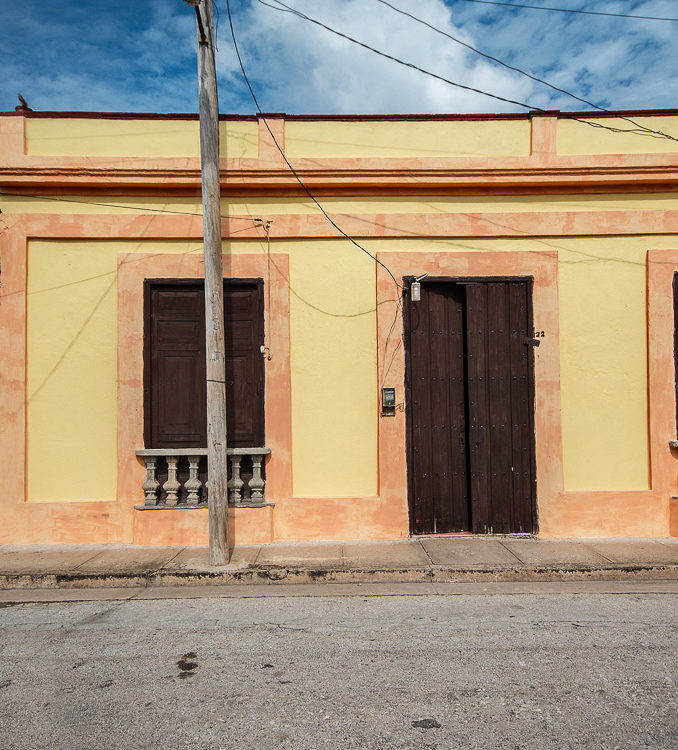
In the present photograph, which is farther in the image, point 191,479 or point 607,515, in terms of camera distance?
point 607,515

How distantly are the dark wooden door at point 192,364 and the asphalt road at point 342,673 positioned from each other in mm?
2265

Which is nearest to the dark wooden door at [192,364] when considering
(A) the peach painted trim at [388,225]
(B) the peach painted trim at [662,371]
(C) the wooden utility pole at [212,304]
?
(A) the peach painted trim at [388,225]

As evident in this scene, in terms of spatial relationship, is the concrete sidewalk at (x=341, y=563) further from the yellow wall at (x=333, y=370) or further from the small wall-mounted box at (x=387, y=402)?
the small wall-mounted box at (x=387, y=402)

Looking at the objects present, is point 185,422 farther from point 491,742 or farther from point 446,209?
point 491,742

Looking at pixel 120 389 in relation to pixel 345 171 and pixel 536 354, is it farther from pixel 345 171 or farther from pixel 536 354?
pixel 536 354

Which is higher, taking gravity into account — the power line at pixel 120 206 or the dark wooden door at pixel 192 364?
the power line at pixel 120 206

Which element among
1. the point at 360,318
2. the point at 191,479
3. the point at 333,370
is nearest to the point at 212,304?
the point at 333,370

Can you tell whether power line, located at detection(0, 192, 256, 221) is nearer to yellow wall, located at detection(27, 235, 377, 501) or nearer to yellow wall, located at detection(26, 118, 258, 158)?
yellow wall, located at detection(27, 235, 377, 501)

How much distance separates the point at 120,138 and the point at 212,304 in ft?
9.14

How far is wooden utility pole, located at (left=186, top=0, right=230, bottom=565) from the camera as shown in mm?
6094

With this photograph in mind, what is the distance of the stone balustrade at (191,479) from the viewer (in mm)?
6902

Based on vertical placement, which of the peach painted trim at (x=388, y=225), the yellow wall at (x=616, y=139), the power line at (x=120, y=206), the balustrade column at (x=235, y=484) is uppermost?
the yellow wall at (x=616, y=139)

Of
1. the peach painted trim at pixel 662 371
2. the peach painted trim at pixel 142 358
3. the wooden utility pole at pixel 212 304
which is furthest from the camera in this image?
the peach painted trim at pixel 662 371

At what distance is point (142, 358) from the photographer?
7.10 m
